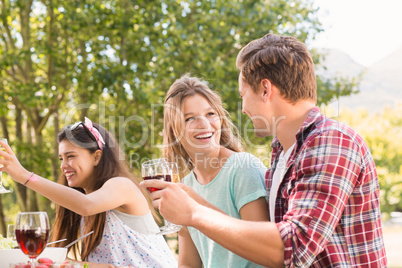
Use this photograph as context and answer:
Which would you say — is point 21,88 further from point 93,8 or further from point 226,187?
point 226,187

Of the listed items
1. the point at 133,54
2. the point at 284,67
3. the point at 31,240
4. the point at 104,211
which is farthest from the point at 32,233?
the point at 133,54

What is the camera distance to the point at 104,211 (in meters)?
3.36

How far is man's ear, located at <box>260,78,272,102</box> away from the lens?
2145mm

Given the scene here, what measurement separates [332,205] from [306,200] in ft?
0.30

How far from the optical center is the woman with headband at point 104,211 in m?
3.31

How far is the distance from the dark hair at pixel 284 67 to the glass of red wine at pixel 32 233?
107 cm

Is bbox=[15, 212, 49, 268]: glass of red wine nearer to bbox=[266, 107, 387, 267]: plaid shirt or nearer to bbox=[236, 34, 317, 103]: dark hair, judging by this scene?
bbox=[266, 107, 387, 267]: plaid shirt

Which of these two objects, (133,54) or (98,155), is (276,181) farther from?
(133,54)

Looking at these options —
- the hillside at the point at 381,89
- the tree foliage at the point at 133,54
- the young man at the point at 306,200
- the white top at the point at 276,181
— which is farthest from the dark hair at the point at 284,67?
the hillside at the point at 381,89

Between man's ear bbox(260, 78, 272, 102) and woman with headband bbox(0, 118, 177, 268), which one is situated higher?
man's ear bbox(260, 78, 272, 102)

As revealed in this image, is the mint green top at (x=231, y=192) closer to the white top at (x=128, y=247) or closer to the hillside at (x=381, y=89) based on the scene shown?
the white top at (x=128, y=247)

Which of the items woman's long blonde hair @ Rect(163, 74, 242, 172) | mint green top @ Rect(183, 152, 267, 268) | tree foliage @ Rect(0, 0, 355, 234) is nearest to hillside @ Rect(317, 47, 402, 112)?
tree foliage @ Rect(0, 0, 355, 234)

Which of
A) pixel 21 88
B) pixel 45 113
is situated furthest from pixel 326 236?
pixel 45 113

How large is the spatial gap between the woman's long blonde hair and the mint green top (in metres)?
0.33
